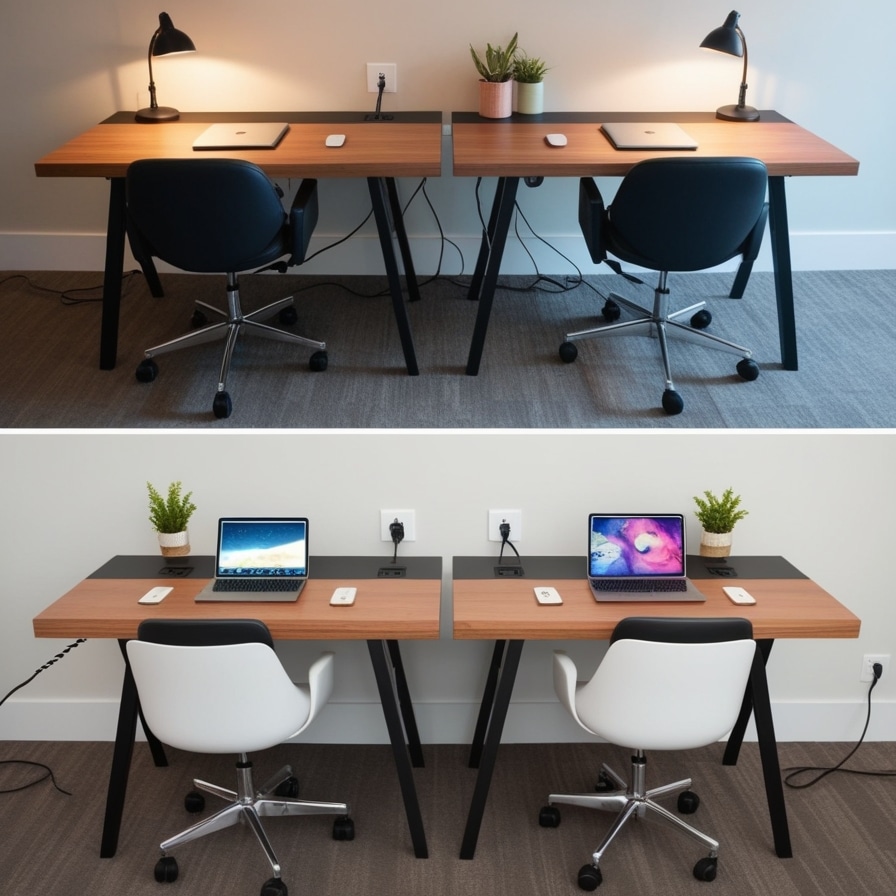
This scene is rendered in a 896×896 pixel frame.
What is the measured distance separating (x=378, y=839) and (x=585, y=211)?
2.21 m

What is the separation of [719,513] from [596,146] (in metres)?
1.54

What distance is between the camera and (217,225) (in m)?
3.15

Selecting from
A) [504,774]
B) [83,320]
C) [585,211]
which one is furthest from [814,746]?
[83,320]

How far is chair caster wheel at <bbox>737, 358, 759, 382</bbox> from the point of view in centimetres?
330

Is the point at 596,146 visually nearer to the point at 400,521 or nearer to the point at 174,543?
the point at 400,521

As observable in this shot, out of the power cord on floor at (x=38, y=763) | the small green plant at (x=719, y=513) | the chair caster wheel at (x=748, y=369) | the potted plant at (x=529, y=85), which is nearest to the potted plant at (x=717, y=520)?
the small green plant at (x=719, y=513)

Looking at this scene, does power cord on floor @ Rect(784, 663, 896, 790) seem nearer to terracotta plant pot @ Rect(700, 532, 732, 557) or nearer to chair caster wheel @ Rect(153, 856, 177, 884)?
terracotta plant pot @ Rect(700, 532, 732, 557)

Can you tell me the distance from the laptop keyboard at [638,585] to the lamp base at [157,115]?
8.46 ft

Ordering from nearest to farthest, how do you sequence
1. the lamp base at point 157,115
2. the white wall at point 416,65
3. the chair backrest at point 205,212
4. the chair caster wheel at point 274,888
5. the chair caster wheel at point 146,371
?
1. the chair caster wheel at point 274,888
2. the chair backrest at point 205,212
3. the chair caster wheel at point 146,371
4. the lamp base at point 157,115
5. the white wall at point 416,65

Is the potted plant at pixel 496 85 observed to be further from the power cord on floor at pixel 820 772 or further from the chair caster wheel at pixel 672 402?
the power cord on floor at pixel 820 772

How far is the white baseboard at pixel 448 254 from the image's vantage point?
4.30 m

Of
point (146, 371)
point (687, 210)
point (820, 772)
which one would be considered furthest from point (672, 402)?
point (146, 371)

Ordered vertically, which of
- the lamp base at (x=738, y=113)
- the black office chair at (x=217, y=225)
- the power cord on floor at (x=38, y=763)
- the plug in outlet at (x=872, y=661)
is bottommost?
the power cord on floor at (x=38, y=763)

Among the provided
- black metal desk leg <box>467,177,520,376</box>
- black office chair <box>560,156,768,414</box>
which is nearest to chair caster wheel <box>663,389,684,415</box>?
black office chair <box>560,156,768,414</box>
